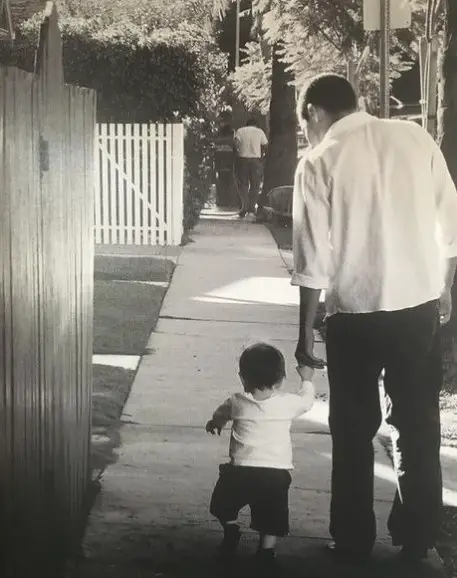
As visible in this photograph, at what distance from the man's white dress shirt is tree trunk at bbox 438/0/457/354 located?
3.08 m

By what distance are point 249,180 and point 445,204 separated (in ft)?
50.6

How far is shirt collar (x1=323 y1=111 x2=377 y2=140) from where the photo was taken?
3852 mm

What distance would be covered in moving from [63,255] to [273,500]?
4.10 feet

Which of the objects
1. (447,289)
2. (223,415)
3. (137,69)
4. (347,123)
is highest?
(137,69)

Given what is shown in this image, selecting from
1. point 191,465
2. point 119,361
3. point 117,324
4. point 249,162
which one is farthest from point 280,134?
point 191,465

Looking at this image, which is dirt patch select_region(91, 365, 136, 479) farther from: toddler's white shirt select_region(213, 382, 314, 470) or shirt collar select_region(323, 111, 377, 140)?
shirt collar select_region(323, 111, 377, 140)

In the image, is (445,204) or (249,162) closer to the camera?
(445,204)

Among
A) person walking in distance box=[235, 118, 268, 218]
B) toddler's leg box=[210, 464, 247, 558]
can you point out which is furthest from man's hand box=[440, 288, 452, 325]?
person walking in distance box=[235, 118, 268, 218]

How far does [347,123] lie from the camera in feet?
12.6

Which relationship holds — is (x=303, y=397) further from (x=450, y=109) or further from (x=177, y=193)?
(x=177, y=193)

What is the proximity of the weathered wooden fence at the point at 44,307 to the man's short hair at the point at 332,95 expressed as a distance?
36.4 inches

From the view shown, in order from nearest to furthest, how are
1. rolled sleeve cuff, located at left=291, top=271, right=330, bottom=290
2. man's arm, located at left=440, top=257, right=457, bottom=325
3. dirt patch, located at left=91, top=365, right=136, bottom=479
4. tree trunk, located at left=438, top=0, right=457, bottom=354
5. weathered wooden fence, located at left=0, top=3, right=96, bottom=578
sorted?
weathered wooden fence, located at left=0, top=3, right=96, bottom=578
rolled sleeve cuff, located at left=291, top=271, right=330, bottom=290
man's arm, located at left=440, top=257, right=457, bottom=325
dirt patch, located at left=91, top=365, right=136, bottom=479
tree trunk, located at left=438, top=0, right=457, bottom=354

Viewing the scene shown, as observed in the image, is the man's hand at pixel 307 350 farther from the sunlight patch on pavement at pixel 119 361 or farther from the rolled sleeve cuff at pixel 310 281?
the sunlight patch on pavement at pixel 119 361

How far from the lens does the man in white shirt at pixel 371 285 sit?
3820 millimetres
